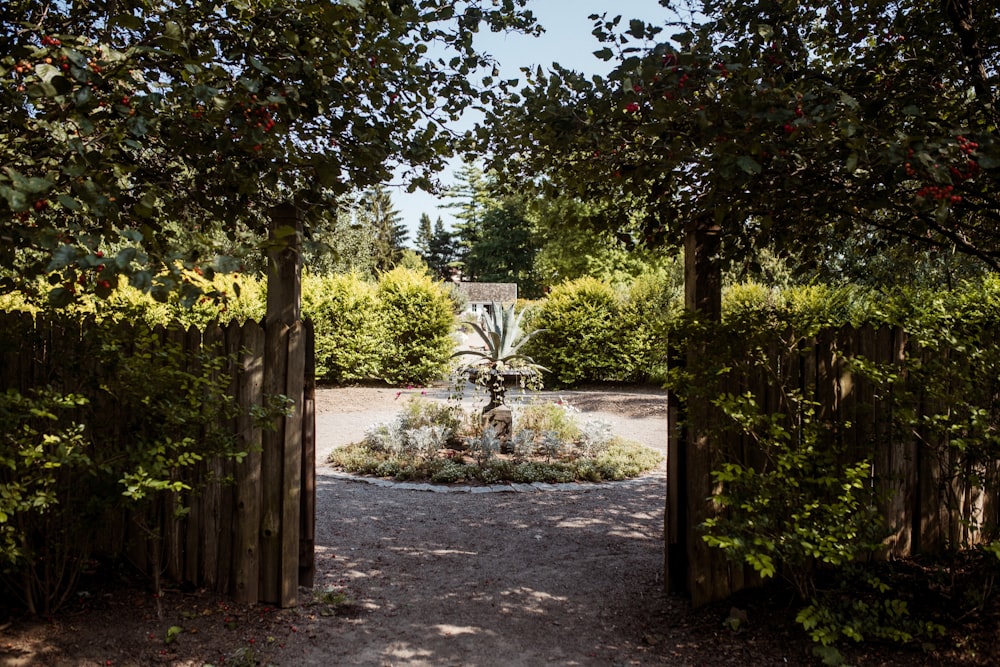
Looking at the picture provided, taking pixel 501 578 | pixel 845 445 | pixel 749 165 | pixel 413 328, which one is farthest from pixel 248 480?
pixel 413 328

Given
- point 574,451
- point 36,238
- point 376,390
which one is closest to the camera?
point 36,238

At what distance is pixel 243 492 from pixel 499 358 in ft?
19.4

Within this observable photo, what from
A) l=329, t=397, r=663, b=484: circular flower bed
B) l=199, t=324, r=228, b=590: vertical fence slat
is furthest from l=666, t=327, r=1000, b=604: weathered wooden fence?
l=329, t=397, r=663, b=484: circular flower bed

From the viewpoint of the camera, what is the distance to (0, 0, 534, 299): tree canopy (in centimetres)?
220

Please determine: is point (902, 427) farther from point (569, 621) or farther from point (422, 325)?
point (422, 325)

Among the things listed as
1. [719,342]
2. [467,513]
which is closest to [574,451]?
[467,513]

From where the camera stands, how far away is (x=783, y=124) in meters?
2.64

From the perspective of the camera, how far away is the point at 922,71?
3293 mm

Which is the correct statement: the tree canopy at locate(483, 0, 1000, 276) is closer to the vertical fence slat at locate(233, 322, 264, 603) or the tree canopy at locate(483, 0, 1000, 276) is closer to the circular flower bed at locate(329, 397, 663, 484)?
the vertical fence slat at locate(233, 322, 264, 603)

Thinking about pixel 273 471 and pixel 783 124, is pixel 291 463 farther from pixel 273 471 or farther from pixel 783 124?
pixel 783 124

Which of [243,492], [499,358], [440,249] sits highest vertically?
[440,249]

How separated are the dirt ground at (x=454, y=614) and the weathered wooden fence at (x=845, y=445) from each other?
41 centimetres

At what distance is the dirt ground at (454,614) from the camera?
10.5 ft

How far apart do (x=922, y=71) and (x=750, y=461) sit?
2137 mm
